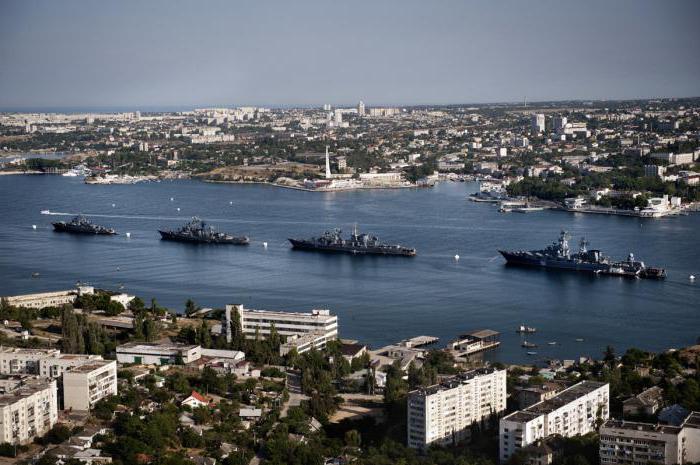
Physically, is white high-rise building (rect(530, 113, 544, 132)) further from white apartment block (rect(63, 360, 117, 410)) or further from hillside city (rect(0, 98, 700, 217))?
white apartment block (rect(63, 360, 117, 410))

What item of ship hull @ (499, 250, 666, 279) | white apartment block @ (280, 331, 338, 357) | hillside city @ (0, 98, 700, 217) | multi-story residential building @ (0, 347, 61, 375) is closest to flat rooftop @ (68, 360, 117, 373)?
multi-story residential building @ (0, 347, 61, 375)

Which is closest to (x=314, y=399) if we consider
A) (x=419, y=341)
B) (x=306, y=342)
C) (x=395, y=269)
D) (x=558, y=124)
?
(x=306, y=342)

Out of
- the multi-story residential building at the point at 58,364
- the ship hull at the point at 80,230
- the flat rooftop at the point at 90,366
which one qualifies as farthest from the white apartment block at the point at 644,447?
the ship hull at the point at 80,230

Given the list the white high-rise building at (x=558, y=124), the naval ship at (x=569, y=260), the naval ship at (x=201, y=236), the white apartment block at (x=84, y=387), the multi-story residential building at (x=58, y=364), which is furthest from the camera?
the white high-rise building at (x=558, y=124)

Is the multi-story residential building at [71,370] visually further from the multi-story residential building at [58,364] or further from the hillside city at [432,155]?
the hillside city at [432,155]

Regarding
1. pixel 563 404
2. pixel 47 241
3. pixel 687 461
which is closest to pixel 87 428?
pixel 563 404

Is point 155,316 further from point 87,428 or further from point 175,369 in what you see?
point 87,428

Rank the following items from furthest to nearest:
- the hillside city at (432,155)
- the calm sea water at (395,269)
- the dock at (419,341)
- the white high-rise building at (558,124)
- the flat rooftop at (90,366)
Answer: the white high-rise building at (558,124) → the hillside city at (432,155) → the calm sea water at (395,269) → the dock at (419,341) → the flat rooftop at (90,366)

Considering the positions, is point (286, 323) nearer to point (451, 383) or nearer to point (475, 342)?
point (475, 342)
